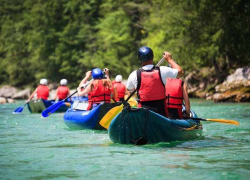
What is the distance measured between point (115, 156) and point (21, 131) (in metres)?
4.64

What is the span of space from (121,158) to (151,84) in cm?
141

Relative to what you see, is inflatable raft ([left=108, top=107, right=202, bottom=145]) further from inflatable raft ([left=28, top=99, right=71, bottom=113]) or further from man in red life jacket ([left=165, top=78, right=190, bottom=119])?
inflatable raft ([left=28, top=99, right=71, bottom=113])

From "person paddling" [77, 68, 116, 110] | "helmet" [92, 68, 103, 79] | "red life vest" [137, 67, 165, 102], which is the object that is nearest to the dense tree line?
"person paddling" [77, 68, 116, 110]

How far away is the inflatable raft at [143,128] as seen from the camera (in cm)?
754

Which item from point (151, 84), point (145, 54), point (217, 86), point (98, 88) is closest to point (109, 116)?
point (151, 84)

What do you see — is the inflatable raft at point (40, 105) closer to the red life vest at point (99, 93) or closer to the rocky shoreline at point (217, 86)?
the rocky shoreline at point (217, 86)

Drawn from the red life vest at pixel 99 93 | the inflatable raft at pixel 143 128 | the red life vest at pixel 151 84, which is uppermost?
the red life vest at pixel 151 84

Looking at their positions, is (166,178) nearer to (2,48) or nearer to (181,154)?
(181,154)

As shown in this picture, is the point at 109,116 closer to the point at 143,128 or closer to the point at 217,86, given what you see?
the point at 143,128

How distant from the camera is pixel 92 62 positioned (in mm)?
39438

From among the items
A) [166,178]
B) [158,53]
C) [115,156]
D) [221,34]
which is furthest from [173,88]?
[158,53]

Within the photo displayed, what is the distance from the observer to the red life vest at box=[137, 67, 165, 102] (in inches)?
303

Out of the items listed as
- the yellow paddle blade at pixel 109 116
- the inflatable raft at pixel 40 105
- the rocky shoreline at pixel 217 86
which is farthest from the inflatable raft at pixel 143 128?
the rocky shoreline at pixel 217 86

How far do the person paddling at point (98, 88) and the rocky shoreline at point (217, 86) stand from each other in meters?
10.2
